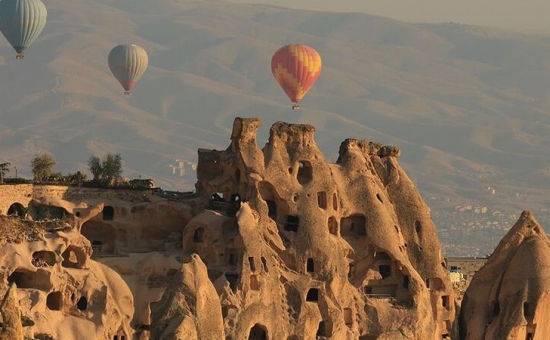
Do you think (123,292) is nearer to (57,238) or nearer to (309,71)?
(57,238)

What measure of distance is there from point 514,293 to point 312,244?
328 inches

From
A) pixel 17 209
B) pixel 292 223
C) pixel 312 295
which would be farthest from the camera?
pixel 292 223

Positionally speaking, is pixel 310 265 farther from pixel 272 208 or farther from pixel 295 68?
pixel 295 68

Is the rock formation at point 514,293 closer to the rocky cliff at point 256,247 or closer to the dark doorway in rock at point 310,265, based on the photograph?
the rocky cliff at point 256,247

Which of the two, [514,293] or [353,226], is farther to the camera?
[353,226]

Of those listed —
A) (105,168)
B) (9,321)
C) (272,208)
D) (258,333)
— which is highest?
(105,168)

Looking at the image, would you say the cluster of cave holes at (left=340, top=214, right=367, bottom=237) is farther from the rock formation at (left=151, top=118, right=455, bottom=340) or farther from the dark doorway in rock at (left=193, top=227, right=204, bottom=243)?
the dark doorway in rock at (left=193, top=227, right=204, bottom=243)

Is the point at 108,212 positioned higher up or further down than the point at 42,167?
further down

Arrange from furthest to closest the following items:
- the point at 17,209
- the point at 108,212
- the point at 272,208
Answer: the point at 108,212 → the point at 272,208 → the point at 17,209

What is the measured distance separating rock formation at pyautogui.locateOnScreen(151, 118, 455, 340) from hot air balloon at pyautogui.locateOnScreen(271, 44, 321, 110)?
63.2ft

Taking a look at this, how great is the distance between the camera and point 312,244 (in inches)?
2623

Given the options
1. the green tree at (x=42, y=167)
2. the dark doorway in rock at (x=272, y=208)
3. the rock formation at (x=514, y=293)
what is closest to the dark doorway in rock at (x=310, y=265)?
the dark doorway in rock at (x=272, y=208)

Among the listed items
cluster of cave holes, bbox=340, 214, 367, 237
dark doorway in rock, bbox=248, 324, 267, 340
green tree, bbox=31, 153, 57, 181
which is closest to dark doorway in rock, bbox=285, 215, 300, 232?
cluster of cave holes, bbox=340, 214, 367, 237

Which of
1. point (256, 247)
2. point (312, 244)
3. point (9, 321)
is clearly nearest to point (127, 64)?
point (312, 244)
